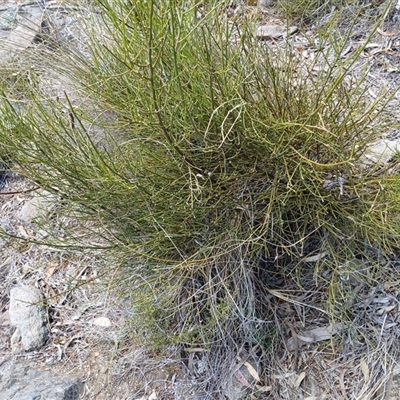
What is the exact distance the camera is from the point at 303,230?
1.53 m

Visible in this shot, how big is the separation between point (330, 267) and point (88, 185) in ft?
2.67

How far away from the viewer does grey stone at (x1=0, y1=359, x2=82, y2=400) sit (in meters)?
1.67

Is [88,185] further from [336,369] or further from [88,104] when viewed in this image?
[336,369]

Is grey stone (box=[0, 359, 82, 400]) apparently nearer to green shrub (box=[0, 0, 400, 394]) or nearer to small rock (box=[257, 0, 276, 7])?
green shrub (box=[0, 0, 400, 394])

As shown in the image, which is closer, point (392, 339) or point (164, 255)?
point (392, 339)

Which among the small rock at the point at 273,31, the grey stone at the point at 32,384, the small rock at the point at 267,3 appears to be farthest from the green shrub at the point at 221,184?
the small rock at the point at 267,3

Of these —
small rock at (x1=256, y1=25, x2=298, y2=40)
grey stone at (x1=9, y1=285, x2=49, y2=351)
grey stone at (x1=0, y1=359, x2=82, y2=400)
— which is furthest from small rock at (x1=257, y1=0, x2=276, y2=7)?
grey stone at (x1=0, y1=359, x2=82, y2=400)

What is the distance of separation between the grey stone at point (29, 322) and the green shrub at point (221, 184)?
47 cm

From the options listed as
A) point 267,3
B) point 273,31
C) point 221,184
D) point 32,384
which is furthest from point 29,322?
point 267,3

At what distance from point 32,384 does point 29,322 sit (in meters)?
0.25

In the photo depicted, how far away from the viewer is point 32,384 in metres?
1.73

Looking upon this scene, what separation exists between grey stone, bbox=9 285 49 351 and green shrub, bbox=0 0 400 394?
18.6 inches

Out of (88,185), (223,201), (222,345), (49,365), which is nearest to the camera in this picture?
(88,185)

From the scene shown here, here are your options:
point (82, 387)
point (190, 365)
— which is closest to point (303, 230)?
point (190, 365)
